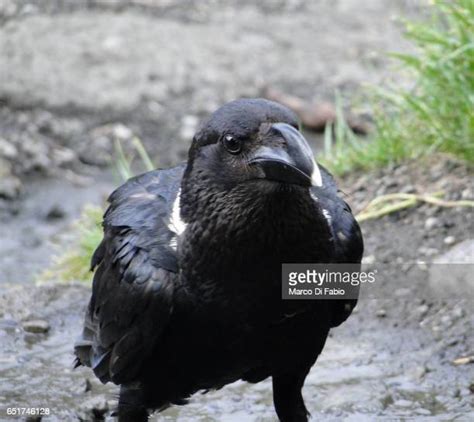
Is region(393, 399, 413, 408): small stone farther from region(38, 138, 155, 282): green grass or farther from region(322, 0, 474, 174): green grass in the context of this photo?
region(38, 138, 155, 282): green grass

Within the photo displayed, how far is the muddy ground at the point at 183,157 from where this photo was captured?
5.07 meters

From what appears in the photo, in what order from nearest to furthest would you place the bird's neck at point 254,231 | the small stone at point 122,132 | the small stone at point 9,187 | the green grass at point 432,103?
the bird's neck at point 254,231
the green grass at point 432,103
the small stone at point 9,187
the small stone at point 122,132

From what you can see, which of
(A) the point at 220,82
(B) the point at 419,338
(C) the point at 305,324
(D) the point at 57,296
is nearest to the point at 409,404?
(B) the point at 419,338

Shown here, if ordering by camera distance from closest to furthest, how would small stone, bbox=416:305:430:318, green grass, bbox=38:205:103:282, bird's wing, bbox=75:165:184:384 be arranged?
bird's wing, bbox=75:165:184:384
small stone, bbox=416:305:430:318
green grass, bbox=38:205:103:282

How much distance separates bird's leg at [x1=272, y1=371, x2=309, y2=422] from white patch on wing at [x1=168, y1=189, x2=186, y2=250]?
71 centimetres

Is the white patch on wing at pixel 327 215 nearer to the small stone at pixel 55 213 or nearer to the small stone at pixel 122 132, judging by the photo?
the small stone at pixel 55 213

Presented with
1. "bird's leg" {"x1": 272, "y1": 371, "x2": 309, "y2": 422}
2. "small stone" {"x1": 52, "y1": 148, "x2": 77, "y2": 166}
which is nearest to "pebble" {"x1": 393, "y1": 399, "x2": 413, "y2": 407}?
"bird's leg" {"x1": 272, "y1": 371, "x2": 309, "y2": 422}

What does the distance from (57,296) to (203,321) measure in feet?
7.20

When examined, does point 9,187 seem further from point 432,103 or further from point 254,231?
point 254,231

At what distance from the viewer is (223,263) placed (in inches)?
148

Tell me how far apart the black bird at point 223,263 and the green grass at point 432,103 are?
217cm

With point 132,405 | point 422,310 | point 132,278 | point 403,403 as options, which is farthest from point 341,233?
point 422,310

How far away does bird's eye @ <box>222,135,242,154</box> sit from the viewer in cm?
369

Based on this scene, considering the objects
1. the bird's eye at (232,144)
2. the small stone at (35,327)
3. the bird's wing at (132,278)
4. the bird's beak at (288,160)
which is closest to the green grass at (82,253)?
the small stone at (35,327)
